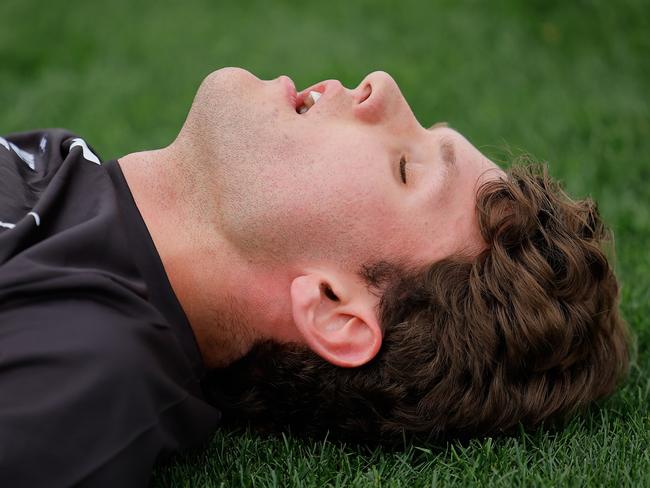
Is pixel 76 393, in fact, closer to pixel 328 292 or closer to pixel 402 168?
pixel 328 292

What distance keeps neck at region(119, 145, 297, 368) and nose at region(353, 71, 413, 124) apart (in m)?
0.62

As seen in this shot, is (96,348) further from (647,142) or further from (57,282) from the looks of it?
(647,142)

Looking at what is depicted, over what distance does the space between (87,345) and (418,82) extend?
4595 mm

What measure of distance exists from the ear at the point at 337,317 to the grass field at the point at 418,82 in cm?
36

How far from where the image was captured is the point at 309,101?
312 centimetres

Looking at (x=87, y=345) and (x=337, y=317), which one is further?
(x=337, y=317)

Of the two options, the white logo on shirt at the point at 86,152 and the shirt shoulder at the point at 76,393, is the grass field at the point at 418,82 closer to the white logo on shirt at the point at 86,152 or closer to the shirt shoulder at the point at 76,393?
the shirt shoulder at the point at 76,393

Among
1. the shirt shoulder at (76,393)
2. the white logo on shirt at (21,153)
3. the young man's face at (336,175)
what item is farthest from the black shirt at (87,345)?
the young man's face at (336,175)

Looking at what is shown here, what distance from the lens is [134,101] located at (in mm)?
6156

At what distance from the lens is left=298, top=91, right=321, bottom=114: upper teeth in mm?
3092

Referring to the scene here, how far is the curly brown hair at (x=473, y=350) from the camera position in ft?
9.15

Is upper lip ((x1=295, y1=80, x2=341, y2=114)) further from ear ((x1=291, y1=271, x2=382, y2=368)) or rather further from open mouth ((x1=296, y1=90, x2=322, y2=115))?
ear ((x1=291, y1=271, x2=382, y2=368))

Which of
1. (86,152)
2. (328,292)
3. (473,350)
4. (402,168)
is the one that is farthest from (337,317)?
(86,152)

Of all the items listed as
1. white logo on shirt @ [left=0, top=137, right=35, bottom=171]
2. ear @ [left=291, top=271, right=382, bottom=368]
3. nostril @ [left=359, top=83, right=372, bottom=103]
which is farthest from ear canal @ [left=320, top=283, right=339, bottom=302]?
white logo on shirt @ [left=0, top=137, right=35, bottom=171]
